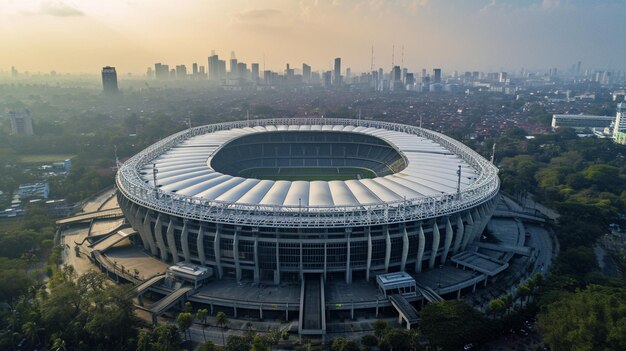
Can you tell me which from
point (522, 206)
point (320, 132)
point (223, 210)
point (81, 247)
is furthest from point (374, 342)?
point (320, 132)

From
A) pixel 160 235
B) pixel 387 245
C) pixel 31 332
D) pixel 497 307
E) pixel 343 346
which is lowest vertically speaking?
pixel 31 332

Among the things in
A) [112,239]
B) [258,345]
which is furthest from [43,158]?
[258,345]

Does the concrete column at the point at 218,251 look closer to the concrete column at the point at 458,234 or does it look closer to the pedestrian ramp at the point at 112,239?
the pedestrian ramp at the point at 112,239

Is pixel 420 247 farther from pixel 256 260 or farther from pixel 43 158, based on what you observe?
pixel 43 158

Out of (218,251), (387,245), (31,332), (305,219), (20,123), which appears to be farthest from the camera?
(20,123)

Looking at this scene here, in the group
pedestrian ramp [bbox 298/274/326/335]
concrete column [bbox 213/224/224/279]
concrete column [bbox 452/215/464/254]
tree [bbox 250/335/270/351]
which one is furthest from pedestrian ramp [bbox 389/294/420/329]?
concrete column [bbox 213/224/224/279]

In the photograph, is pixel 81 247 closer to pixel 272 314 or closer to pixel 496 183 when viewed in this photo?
pixel 272 314
